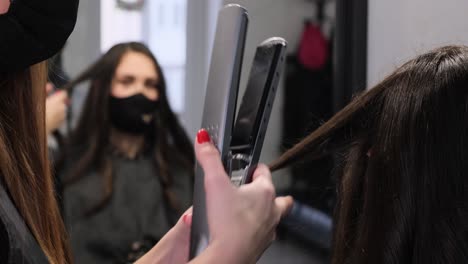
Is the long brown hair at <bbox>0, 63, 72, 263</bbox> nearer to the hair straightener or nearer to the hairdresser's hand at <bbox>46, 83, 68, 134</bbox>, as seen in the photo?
the hair straightener

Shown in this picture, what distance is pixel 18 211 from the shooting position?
2.35 ft

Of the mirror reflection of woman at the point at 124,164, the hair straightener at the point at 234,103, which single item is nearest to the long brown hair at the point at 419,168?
the hair straightener at the point at 234,103

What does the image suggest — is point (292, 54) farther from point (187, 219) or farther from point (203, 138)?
point (203, 138)

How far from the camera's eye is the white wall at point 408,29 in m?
0.89

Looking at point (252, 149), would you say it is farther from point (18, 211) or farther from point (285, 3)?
point (285, 3)

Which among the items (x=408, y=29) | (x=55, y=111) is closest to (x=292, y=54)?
(x=55, y=111)

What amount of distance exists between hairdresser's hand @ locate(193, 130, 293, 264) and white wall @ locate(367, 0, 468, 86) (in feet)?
1.38

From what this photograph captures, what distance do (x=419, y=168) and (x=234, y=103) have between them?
0.22 meters

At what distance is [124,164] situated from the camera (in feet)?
Result: 6.06

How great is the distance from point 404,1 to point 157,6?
54.4 inches

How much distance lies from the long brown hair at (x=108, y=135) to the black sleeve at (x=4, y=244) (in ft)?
3.70

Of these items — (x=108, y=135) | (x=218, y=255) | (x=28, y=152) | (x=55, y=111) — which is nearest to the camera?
(x=218, y=255)

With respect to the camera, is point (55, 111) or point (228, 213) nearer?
point (228, 213)

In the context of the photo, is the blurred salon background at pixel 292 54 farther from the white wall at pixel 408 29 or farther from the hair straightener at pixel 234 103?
the hair straightener at pixel 234 103
